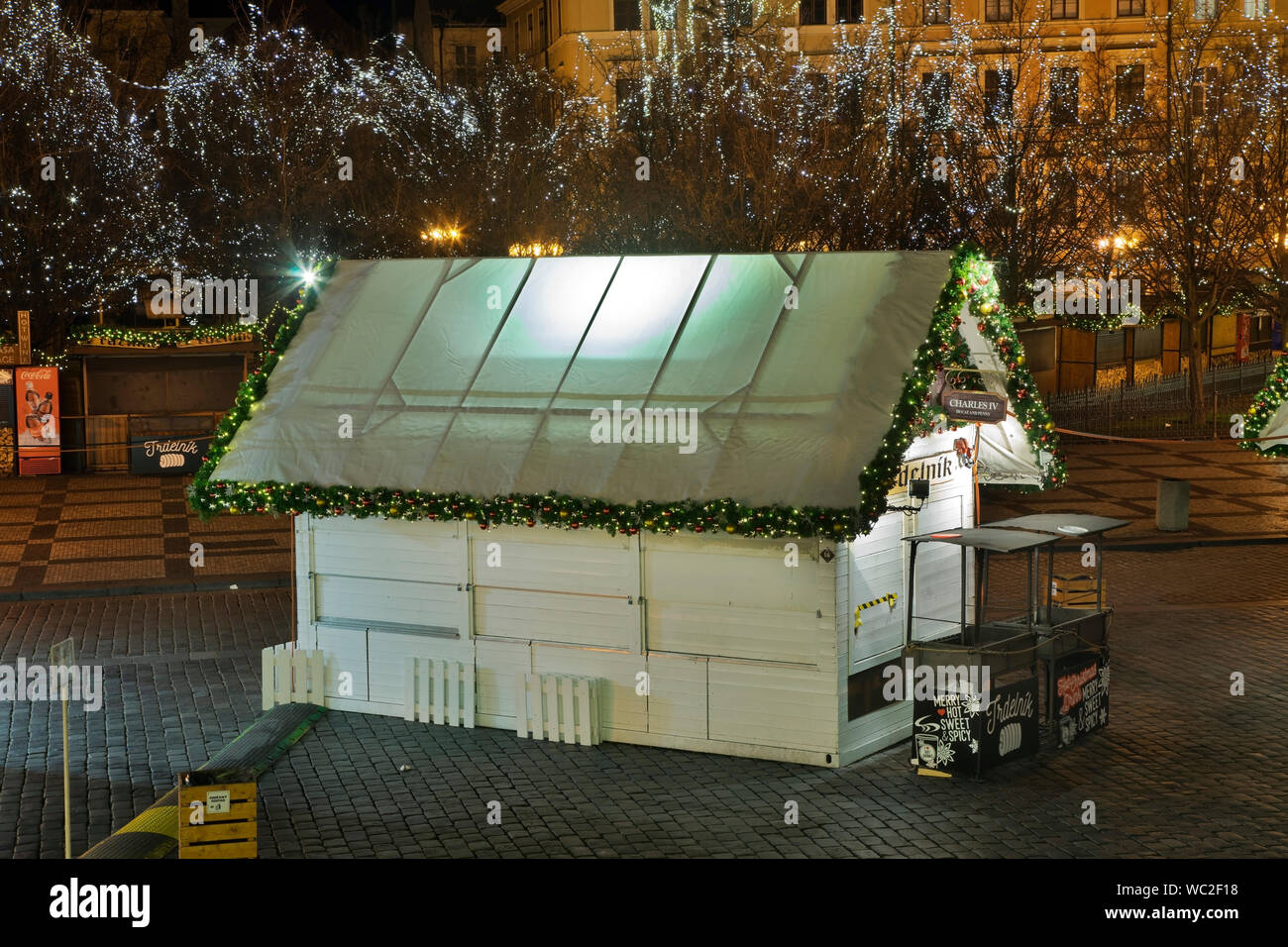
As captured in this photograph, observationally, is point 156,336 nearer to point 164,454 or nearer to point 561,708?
point 164,454

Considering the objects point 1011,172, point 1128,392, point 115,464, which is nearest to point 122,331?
point 115,464

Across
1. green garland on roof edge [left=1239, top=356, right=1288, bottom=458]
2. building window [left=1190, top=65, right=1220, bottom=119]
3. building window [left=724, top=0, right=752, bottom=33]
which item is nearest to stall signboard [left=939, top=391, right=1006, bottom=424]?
green garland on roof edge [left=1239, top=356, right=1288, bottom=458]

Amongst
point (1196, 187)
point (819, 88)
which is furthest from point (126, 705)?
point (1196, 187)

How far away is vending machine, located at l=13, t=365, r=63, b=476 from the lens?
31.5m

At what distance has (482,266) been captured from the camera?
1489cm

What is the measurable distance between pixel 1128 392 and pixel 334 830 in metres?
32.1

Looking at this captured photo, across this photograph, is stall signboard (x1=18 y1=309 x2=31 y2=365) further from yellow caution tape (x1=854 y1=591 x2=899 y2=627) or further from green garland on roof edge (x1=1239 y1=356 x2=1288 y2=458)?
yellow caution tape (x1=854 y1=591 x2=899 y2=627)

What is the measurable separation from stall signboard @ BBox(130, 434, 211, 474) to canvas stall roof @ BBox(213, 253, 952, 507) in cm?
1799

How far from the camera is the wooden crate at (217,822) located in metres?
9.45

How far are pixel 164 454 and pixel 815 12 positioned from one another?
128 feet

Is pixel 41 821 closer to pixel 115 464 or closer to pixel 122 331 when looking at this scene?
pixel 115 464

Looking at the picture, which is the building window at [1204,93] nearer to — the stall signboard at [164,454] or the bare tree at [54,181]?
the stall signboard at [164,454]

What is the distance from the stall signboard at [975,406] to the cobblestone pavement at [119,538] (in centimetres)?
1167

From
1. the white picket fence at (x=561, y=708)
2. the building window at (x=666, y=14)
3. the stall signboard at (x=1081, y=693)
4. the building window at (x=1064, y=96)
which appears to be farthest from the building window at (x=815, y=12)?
the white picket fence at (x=561, y=708)
